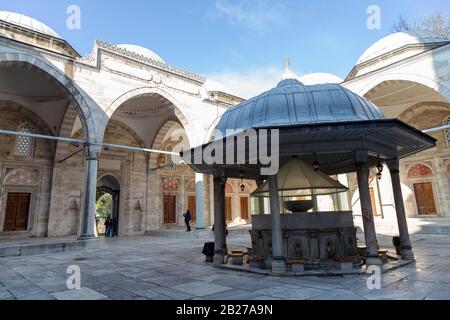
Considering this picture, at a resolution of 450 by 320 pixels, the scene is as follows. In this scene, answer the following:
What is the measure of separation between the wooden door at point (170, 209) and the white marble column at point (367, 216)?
15.3 metres

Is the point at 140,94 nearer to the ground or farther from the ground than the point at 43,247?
farther from the ground

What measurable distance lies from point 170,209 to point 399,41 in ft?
56.4

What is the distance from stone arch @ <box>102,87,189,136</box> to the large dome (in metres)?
8.01

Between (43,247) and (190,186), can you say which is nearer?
(43,247)

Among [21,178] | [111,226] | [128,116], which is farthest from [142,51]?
[111,226]

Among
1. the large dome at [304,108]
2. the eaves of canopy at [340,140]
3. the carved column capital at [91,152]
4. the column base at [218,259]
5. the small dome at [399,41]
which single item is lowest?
the column base at [218,259]

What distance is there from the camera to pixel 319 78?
67.3 feet

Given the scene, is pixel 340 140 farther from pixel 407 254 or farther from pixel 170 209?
pixel 170 209

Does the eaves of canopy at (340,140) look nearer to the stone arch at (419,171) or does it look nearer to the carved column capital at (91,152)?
the carved column capital at (91,152)

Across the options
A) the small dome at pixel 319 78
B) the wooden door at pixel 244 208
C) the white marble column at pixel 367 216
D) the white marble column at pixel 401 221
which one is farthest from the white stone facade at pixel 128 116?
the white marble column at pixel 367 216

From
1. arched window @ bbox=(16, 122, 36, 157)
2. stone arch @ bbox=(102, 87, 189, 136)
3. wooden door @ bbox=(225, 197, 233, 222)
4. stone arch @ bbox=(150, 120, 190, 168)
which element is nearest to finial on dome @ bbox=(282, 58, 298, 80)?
stone arch @ bbox=(102, 87, 189, 136)

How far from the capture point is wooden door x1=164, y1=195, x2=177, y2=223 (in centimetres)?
1873

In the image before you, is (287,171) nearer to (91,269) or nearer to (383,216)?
(91,269)

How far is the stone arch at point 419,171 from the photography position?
16.8m
